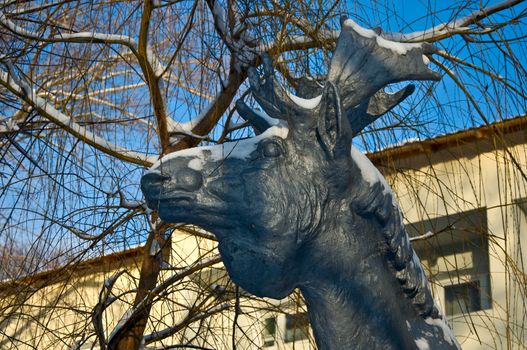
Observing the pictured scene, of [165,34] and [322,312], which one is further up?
[165,34]

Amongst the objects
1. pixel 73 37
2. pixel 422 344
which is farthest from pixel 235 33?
pixel 422 344

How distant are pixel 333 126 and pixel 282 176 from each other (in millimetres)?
150

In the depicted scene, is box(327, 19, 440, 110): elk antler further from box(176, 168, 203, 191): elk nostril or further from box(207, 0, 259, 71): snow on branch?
box(207, 0, 259, 71): snow on branch

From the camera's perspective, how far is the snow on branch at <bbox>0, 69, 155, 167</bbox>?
271 cm

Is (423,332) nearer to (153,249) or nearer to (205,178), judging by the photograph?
(205,178)

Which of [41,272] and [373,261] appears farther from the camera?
[41,272]

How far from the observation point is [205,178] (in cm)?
186

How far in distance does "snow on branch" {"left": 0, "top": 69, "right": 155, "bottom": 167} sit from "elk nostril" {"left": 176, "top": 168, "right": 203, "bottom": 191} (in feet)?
2.59

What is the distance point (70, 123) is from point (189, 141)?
55 centimetres

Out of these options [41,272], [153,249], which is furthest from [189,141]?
[41,272]

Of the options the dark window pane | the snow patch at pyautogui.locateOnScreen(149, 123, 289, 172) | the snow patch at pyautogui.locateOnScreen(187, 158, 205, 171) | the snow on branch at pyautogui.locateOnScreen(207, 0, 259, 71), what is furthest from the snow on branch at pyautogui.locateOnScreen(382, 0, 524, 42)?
the snow patch at pyautogui.locateOnScreen(187, 158, 205, 171)

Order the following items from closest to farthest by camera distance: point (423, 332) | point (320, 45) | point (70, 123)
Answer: point (423, 332) < point (320, 45) < point (70, 123)

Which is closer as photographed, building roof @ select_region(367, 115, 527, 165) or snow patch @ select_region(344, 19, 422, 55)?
snow patch @ select_region(344, 19, 422, 55)

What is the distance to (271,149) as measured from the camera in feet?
6.11
